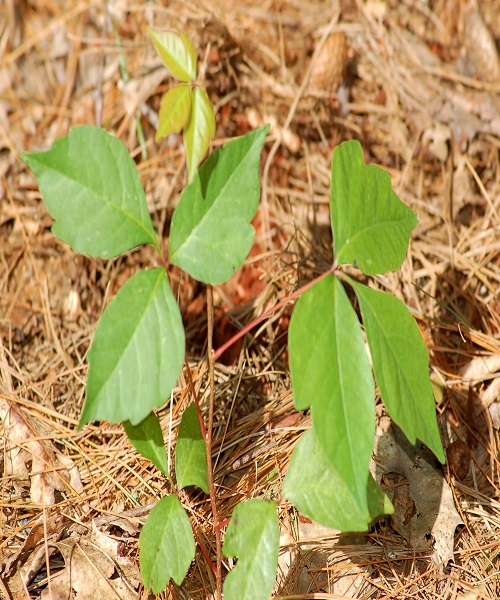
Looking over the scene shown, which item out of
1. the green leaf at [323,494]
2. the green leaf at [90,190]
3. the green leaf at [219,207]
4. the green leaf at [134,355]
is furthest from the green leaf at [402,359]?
the green leaf at [90,190]

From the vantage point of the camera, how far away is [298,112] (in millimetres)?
2291

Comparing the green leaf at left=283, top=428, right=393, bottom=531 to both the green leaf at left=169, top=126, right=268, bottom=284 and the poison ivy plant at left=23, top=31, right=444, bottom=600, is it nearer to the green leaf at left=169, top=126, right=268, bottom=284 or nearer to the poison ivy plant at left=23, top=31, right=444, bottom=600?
the poison ivy plant at left=23, top=31, right=444, bottom=600

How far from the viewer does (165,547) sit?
1.24m

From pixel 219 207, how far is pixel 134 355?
0.36 metres

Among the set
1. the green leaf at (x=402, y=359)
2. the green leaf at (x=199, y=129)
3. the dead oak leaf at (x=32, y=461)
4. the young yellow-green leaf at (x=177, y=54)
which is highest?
the young yellow-green leaf at (x=177, y=54)

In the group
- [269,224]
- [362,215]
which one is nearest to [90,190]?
[362,215]

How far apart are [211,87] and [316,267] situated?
901mm

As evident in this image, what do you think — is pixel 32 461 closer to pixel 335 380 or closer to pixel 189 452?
pixel 189 452

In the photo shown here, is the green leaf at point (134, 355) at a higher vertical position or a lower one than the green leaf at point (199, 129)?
lower

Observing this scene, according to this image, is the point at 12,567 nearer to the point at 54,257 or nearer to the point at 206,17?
the point at 54,257

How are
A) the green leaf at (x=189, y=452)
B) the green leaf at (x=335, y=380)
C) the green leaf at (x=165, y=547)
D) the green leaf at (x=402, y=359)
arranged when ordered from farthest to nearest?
the green leaf at (x=189, y=452)
the green leaf at (x=165, y=547)
the green leaf at (x=402, y=359)
the green leaf at (x=335, y=380)

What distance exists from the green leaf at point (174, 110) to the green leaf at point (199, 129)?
0.04ft

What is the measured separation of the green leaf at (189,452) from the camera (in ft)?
4.42

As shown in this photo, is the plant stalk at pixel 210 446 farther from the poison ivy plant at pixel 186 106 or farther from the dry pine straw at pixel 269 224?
the poison ivy plant at pixel 186 106
